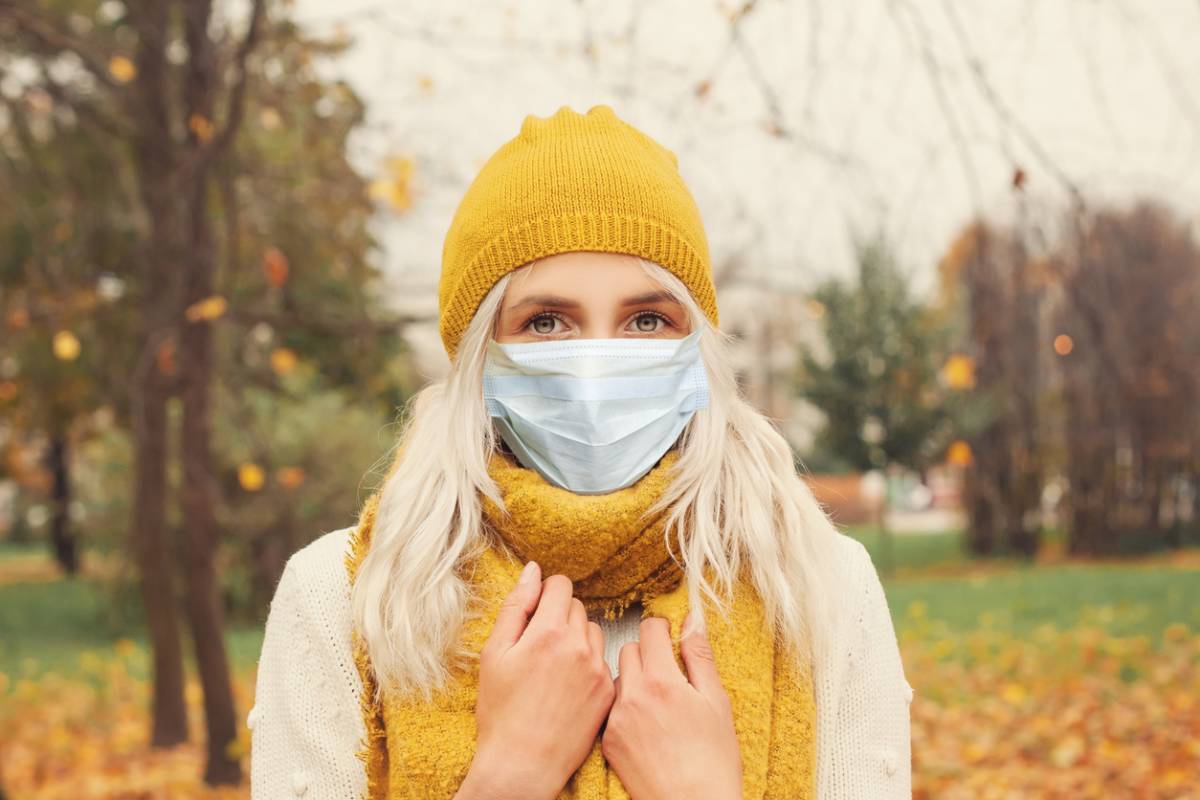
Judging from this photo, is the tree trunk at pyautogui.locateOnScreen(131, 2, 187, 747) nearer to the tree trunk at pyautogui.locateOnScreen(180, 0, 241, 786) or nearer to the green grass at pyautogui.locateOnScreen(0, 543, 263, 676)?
the tree trunk at pyautogui.locateOnScreen(180, 0, 241, 786)

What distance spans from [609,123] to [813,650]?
3.31 feet

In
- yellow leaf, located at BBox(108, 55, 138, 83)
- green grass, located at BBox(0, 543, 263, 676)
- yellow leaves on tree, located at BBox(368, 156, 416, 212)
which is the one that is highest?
yellow leaf, located at BBox(108, 55, 138, 83)

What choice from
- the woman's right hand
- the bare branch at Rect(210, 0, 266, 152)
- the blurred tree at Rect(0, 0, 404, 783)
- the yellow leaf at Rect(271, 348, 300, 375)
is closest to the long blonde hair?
the woman's right hand

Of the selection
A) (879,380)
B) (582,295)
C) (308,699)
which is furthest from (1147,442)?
(308,699)

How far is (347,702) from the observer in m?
1.71

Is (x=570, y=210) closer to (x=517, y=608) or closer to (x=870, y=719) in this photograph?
(x=517, y=608)

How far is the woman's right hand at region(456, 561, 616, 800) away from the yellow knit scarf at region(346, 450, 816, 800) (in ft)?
0.19

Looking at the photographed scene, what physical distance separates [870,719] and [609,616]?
0.47 m

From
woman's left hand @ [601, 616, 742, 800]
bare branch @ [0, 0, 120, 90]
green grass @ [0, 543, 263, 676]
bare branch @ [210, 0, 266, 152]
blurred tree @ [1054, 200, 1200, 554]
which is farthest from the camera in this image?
blurred tree @ [1054, 200, 1200, 554]

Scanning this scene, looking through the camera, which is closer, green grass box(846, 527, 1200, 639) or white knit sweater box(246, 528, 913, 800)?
white knit sweater box(246, 528, 913, 800)

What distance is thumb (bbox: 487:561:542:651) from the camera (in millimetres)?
1599

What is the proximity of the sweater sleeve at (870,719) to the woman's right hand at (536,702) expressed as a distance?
1.40 ft

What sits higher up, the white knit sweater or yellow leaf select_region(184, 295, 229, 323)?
yellow leaf select_region(184, 295, 229, 323)

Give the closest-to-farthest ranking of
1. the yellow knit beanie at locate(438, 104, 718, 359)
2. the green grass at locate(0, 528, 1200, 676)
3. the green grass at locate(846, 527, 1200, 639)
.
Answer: the yellow knit beanie at locate(438, 104, 718, 359) → the green grass at locate(846, 527, 1200, 639) → the green grass at locate(0, 528, 1200, 676)
